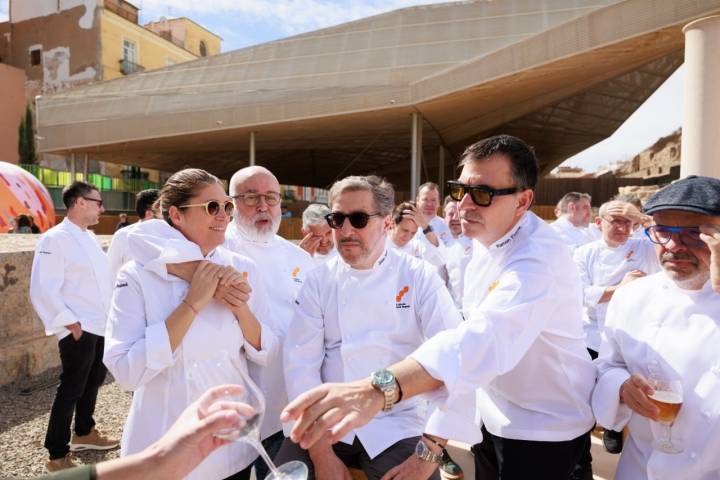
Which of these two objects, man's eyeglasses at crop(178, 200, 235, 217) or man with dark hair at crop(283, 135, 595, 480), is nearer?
man with dark hair at crop(283, 135, 595, 480)

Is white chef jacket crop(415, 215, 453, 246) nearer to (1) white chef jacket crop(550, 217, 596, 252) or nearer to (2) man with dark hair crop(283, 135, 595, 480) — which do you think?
(1) white chef jacket crop(550, 217, 596, 252)

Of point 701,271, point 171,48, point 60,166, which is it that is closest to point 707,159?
point 701,271

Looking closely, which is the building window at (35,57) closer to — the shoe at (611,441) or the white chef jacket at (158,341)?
the white chef jacket at (158,341)

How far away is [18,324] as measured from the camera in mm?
5770

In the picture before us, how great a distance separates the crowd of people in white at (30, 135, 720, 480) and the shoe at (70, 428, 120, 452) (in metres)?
2.35

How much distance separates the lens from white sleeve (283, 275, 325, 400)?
8.63ft

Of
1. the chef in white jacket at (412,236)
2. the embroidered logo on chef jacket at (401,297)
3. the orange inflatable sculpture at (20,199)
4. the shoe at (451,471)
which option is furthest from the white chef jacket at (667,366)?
the orange inflatable sculpture at (20,199)

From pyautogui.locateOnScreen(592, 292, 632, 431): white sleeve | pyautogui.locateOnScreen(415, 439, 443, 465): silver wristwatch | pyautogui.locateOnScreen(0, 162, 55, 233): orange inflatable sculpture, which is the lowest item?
pyautogui.locateOnScreen(415, 439, 443, 465): silver wristwatch

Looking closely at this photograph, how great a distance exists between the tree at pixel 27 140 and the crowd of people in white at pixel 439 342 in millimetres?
39622

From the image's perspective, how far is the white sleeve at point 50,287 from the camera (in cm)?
422

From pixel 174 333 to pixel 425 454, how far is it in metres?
1.27

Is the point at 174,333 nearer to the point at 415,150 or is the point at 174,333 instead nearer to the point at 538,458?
the point at 538,458

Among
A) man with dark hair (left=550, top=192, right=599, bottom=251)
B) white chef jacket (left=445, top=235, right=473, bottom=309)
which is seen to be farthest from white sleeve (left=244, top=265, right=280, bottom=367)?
man with dark hair (left=550, top=192, right=599, bottom=251)

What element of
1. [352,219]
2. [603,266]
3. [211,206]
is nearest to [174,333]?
[211,206]
